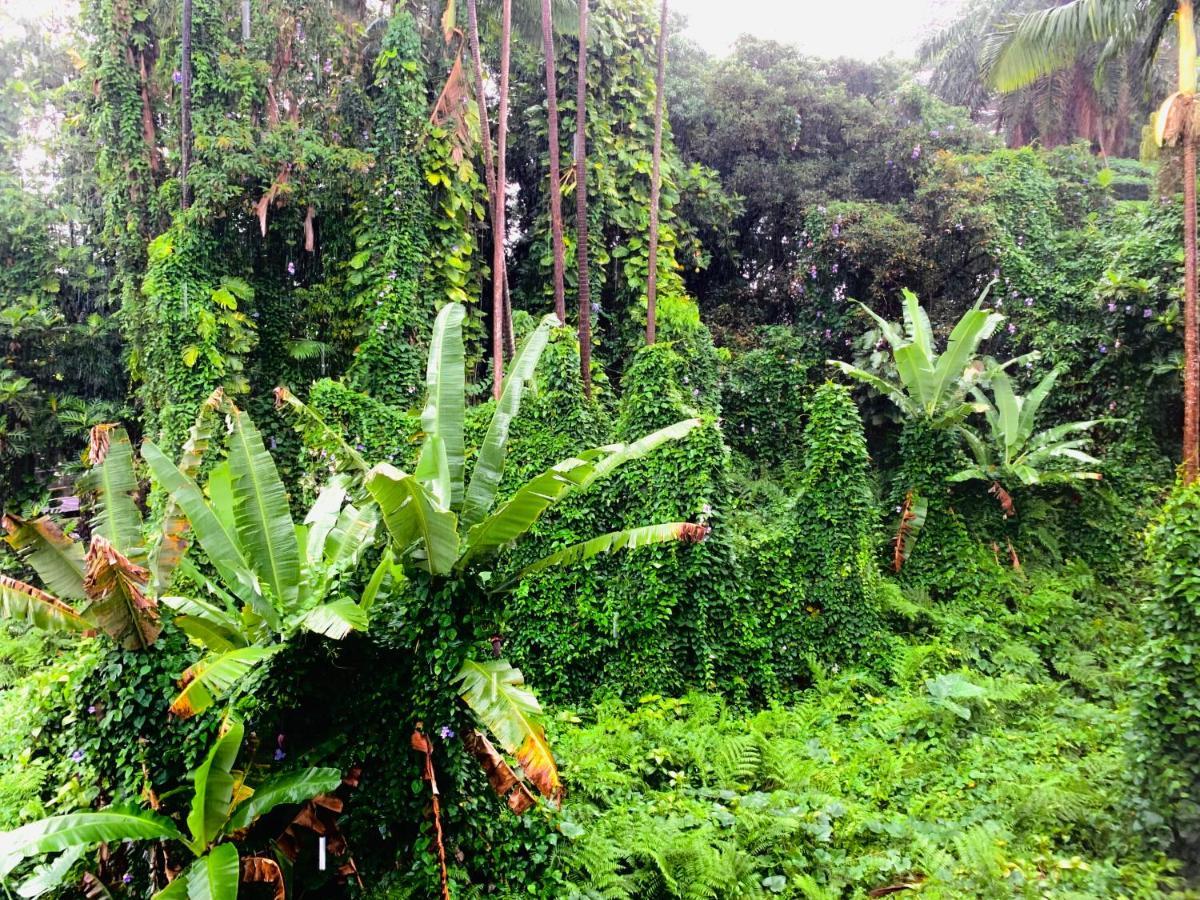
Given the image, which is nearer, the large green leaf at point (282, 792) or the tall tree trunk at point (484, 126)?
the large green leaf at point (282, 792)

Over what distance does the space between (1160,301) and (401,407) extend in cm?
970

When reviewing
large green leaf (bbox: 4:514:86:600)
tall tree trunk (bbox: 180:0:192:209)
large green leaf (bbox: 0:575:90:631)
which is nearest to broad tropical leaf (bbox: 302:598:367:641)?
large green leaf (bbox: 0:575:90:631)

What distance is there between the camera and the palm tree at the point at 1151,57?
7.48m

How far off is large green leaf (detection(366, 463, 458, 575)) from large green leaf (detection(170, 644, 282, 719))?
83 centimetres

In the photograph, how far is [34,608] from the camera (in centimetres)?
337

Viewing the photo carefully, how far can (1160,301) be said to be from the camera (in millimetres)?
8797

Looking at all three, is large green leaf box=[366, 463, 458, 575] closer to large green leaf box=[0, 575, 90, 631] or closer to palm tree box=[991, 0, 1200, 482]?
large green leaf box=[0, 575, 90, 631]

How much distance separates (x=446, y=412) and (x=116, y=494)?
181 cm

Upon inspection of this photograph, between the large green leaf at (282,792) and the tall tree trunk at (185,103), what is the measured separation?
8218mm

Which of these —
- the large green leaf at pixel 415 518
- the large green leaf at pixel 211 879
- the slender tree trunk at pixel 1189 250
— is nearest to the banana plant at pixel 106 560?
the large green leaf at pixel 211 879

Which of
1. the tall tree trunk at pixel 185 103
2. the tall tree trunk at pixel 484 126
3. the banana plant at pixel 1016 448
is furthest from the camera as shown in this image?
the tall tree trunk at pixel 185 103

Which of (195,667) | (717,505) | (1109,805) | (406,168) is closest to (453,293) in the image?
(406,168)

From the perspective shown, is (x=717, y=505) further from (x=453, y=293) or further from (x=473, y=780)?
(x=453, y=293)

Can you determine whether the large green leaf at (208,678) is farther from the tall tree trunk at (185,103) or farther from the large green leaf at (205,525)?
the tall tree trunk at (185,103)
